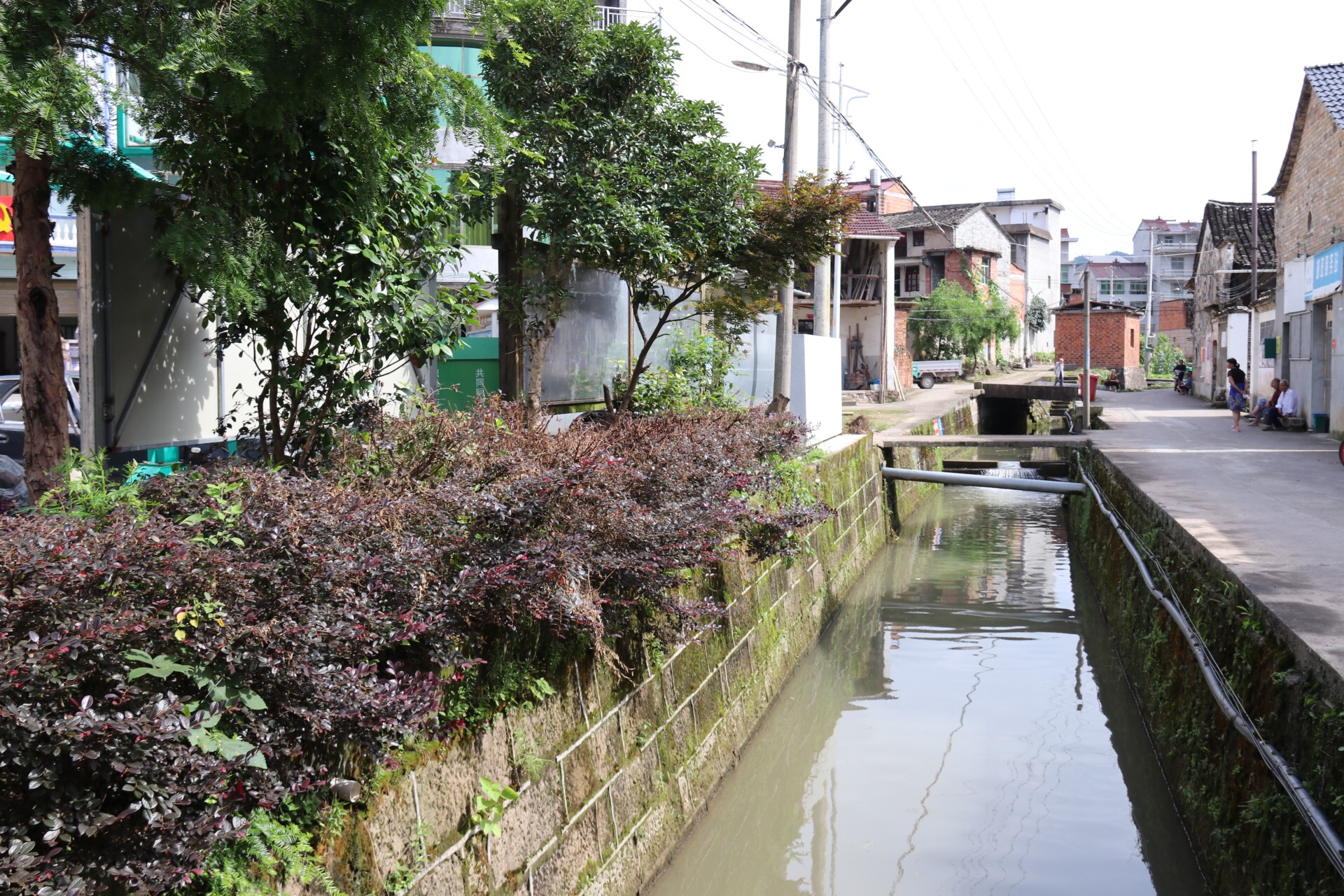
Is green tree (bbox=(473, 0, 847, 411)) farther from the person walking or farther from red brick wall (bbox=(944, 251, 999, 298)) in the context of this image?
red brick wall (bbox=(944, 251, 999, 298))

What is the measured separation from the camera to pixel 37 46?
13.8 ft

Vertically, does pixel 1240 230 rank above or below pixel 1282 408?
above

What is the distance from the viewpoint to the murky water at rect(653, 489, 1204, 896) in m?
6.88

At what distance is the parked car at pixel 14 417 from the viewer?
7180 millimetres

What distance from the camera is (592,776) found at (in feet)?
18.5

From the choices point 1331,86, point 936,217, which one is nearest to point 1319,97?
point 1331,86

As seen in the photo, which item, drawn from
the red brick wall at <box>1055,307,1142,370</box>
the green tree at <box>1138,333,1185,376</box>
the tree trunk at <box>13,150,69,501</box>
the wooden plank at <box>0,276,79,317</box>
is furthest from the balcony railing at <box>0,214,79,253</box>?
the green tree at <box>1138,333,1185,376</box>

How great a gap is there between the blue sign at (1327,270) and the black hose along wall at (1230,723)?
933 cm

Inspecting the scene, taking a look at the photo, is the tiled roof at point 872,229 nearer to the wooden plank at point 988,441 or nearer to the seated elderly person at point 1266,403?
the seated elderly person at point 1266,403

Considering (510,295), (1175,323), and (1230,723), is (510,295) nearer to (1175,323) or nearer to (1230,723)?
(1230,723)

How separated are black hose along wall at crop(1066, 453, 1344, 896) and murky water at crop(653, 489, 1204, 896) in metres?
0.40

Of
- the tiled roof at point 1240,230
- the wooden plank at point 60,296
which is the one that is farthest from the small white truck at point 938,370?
the wooden plank at point 60,296

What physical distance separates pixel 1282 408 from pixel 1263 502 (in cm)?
1140

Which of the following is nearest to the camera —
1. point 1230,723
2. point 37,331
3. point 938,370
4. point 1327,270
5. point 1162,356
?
point 37,331
